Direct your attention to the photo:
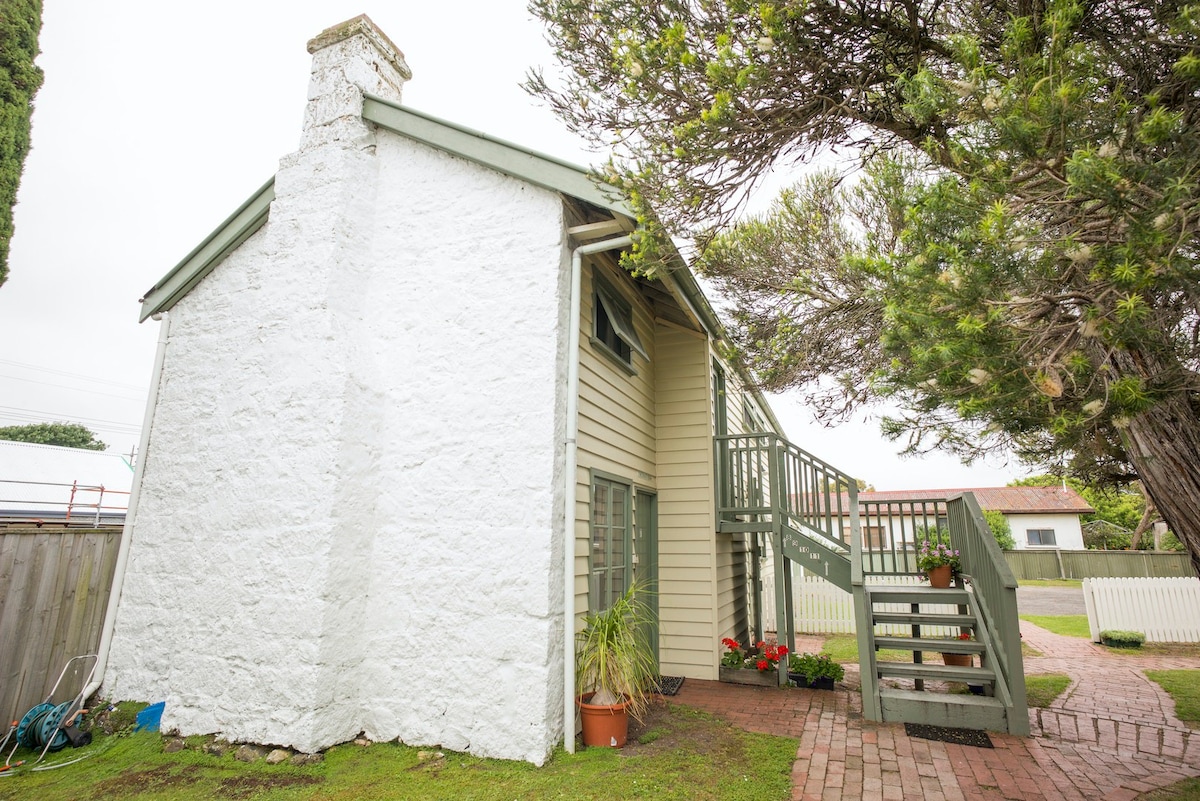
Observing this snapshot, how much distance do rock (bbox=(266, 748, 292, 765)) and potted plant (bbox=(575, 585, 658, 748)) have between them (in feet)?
7.04

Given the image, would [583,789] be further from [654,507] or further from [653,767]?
[654,507]

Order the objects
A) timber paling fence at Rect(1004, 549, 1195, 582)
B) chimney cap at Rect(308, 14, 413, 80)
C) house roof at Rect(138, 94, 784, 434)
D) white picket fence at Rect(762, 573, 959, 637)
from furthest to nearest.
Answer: timber paling fence at Rect(1004, 549, 1195, 582) < white picket fence at Rect(762, 573, 959, 637) < chimney cap at Rect(308, 14, 413, 80) < house roof at Rect(138, 94, 784, 434)

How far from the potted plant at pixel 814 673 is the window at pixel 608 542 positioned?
2431 millimetres

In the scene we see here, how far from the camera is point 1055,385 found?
98.3 inches

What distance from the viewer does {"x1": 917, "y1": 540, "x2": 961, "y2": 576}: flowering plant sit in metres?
7.09

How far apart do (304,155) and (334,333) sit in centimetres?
192

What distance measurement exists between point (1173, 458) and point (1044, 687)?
196 inches

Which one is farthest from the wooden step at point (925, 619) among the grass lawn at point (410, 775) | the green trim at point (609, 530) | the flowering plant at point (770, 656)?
the green trim at point (609, 530)

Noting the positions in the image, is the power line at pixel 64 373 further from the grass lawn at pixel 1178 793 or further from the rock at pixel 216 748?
the grass lawn at pixel 1178 793

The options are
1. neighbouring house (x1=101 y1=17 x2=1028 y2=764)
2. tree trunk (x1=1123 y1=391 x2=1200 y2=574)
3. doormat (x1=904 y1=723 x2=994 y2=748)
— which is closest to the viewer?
tree trunk (x1=1123 y1=391 x2=1200 y2=574)

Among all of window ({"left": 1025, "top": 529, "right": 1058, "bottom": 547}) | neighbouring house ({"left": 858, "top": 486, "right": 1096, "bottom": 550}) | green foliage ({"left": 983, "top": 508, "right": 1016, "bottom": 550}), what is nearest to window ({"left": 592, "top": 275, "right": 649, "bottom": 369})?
neighbouring house ({"left": 858, "top": 486, "right": 1096, "bottom": 550})

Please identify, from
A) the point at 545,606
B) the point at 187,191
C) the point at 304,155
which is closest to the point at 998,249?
the point at 545,606

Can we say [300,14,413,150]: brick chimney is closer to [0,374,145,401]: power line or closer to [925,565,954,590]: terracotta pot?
[925,565,954,590]: terracotta pot

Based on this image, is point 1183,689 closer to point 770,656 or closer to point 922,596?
point 922,596
